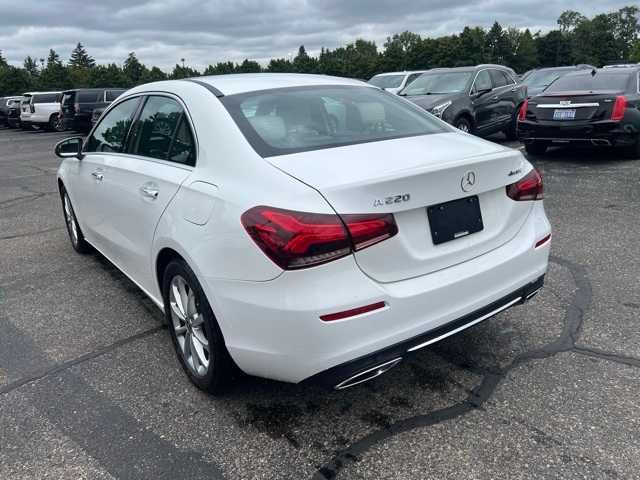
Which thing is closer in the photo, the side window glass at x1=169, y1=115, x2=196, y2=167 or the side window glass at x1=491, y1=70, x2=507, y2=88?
the side window glass at x1=169, y1=115, x2=196, y2=167

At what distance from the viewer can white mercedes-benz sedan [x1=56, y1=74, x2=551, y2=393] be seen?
2.34 meters

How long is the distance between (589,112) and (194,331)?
26.0 ft

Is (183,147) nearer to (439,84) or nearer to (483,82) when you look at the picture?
(439,84)

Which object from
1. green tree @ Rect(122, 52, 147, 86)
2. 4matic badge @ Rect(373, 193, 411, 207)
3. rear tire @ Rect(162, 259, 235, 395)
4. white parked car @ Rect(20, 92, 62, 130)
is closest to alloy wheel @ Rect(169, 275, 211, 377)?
rear tire @ Rect(162, 259, 235, 395)

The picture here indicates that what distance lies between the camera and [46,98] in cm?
2659

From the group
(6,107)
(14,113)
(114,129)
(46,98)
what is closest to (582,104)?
(114,129)

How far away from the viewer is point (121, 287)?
4.76 meters

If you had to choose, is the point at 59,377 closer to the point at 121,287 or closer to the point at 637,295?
the point at 121,287

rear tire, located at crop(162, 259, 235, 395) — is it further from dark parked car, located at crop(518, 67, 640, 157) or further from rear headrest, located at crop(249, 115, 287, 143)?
dark parked car, located at crop(518, 67, 640, 157)

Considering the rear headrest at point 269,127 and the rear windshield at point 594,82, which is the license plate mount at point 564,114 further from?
the rear headrest at point 269,127

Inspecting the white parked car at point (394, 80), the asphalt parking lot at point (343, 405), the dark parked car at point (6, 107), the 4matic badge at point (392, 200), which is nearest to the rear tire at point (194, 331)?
the asphalt parking lot at point (343, 405)

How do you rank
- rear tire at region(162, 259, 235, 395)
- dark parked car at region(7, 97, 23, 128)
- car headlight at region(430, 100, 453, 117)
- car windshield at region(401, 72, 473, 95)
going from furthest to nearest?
dark parked car at region(7, 97, 23, 128)
car windshield at region(401, 72, 473, 95)
car headlight at region(430, 100, 453, 117)
rear tire at region(162, 259, 235, 395)

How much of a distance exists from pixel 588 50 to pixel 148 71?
7706 centimetres

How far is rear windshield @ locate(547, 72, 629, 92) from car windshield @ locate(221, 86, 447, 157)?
7016mm
